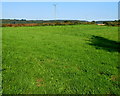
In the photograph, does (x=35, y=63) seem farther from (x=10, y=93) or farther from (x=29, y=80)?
(x=10, y=93)

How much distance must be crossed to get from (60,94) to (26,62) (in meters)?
4.35

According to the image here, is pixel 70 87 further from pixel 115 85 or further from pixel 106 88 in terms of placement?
Answer: pixel 115 85

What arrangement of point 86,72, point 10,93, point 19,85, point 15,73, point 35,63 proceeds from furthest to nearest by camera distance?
1. point 35,63
2. point 86,72
3. point 15,73
4. point 19,85
5. point 10,93

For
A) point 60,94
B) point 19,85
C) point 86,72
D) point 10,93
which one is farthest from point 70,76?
point 10,93

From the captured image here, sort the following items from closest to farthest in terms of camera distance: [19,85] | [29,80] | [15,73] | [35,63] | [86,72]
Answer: [19,85] → [29,80] → [15,73] → [86,72] → [35,63]

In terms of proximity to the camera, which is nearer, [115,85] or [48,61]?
[115,85]

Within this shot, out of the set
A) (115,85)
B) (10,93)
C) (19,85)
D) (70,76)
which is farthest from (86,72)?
(10,93)

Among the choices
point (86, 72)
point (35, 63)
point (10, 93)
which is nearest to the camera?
point (10, 93)

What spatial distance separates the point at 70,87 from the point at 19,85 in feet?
7.50

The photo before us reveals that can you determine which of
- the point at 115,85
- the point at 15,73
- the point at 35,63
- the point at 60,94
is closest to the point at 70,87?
the point at 60,94

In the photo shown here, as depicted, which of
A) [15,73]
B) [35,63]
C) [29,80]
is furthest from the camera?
[35,63]

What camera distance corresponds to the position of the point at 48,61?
34.6 ft

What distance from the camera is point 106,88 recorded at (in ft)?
23.3

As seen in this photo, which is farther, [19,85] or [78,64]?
[78,64]
